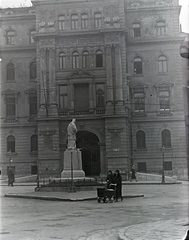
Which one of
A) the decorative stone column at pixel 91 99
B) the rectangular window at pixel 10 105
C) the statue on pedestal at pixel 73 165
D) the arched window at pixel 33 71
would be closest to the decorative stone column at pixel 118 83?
the decorative stone column at pixel 91 99

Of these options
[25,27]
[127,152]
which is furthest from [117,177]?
[25,27]

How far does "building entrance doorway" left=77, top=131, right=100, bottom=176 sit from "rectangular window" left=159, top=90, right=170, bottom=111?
8.59 metres

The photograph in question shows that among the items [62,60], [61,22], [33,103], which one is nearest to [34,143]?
[33,103]

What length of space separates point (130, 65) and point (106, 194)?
3263cm

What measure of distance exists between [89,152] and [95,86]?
7.22 metres

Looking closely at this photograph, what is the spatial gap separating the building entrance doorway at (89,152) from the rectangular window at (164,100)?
8.59 meters

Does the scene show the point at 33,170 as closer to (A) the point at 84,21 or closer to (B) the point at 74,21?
(B) the point at 74,21

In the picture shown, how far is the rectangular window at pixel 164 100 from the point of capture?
49.8 meters

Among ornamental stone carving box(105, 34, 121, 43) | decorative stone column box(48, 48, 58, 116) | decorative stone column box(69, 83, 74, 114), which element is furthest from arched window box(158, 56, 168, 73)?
decorative stone column box(48, 48, 58, 116)

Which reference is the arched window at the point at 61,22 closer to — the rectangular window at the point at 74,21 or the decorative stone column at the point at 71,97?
the rectangular window at the point at 74,21

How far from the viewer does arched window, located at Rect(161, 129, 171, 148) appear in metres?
49.2

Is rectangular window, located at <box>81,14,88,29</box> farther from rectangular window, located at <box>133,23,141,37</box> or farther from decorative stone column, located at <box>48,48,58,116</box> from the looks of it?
rectangular window, located at <box>133,23,141,37</box>

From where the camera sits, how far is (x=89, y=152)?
4747 centimetres

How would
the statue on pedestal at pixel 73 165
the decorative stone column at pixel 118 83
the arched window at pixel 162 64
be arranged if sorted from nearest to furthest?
the statue on pedestal at pixel 73 165 < the decorative stone column at pixel 118 83 < the arched window at pixel 162 64
